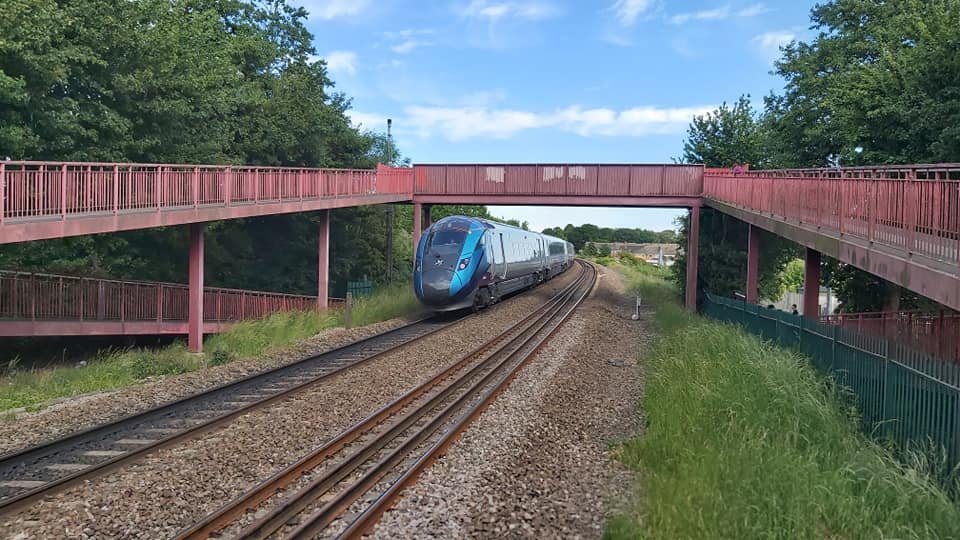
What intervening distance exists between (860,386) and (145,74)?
18831 millimetres

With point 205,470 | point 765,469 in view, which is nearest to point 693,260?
point 765,469

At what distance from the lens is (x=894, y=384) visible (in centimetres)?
820

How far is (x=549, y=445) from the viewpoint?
9055 millimetres

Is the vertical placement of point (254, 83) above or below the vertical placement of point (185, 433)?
above

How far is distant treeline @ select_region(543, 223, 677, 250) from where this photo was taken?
134 metres

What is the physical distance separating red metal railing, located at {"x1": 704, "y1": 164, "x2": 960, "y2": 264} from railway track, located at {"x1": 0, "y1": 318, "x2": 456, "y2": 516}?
8880 millimetres

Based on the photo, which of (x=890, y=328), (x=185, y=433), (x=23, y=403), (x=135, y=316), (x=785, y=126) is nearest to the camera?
(x=185, y=433)

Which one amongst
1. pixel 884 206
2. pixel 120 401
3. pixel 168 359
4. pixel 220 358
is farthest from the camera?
pixel 220 358

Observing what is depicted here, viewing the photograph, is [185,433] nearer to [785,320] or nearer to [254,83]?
[785,320]

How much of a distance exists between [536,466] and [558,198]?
19.9 m

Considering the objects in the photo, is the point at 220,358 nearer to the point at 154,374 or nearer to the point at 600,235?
the point at 154,374

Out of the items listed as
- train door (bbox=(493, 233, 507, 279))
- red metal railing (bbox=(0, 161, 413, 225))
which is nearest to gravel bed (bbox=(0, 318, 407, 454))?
red metal railing (bbox=(0, 161, 413, 225))

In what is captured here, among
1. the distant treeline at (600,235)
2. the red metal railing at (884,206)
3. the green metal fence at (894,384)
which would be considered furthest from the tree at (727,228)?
the distant treeline at (600,235)

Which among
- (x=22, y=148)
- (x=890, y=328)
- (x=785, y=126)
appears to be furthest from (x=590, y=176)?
(x=22, y=148)
